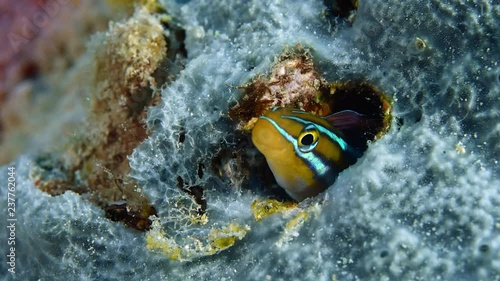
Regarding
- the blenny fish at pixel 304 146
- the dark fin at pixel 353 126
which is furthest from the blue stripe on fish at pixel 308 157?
the dark fin at pixel 353 126

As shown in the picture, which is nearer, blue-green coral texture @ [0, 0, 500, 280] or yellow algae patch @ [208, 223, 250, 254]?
blue-green coral texture @ [0, 0, 500, 280]

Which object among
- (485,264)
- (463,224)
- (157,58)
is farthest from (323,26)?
(485,264)

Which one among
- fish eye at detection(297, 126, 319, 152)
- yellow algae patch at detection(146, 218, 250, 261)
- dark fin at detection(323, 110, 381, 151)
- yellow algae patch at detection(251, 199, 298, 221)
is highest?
fish eye at detection(297, 126, 319, 152)

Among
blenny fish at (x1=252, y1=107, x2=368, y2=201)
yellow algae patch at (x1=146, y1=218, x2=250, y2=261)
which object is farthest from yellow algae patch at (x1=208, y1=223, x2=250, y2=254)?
blenny fish at (x1=252, y1=107, x2=368, y2=201)

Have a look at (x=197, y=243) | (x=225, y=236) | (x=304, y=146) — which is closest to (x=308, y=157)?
(x=304, y=146)

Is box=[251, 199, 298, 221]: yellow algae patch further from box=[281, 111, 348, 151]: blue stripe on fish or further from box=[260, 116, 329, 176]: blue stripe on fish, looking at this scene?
box=[281, 111, 348, 151]: blue stripe on fish

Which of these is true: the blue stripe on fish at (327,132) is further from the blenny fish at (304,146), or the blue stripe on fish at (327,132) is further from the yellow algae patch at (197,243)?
the yellow algae patch at (197,243)

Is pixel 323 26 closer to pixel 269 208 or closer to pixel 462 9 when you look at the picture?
pixel 462 9
